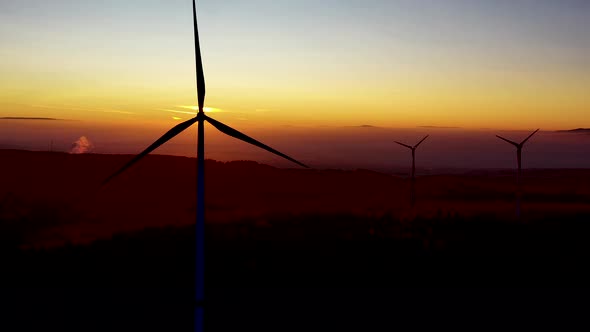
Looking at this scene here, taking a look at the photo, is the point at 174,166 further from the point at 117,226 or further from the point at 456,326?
the point at 456,326

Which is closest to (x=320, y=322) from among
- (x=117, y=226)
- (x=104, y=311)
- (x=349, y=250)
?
(x=104, y=311)

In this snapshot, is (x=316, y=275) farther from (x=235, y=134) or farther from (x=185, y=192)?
(x=185, y=192)

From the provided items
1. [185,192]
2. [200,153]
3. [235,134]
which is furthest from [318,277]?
[185,192]

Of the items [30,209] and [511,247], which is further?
[30,209]

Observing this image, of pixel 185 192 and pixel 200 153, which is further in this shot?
pixel 185 192

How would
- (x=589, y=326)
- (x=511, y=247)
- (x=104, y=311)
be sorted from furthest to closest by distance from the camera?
(x=511, y=247), (x=104, y=311), (x=589, y=326)

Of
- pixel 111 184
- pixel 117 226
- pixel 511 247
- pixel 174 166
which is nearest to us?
pixel 511 247

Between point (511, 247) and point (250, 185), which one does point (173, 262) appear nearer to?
point (511, 247)
